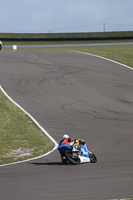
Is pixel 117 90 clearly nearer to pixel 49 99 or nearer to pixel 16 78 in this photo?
pixel 49 99

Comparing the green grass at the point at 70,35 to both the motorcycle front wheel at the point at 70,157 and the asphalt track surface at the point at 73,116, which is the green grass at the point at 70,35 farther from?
the motorcycle front wheel at the point at 70,157

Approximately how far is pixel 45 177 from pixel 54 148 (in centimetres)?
620

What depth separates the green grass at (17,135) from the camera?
17.7 meters

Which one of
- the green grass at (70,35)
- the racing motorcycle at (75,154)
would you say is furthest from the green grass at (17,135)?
the green grass at (70,35)

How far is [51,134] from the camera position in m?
20.4

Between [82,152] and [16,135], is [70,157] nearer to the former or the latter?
[82,152]

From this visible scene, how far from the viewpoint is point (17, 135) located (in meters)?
20.8

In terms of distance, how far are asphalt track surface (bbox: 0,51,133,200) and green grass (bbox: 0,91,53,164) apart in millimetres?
733

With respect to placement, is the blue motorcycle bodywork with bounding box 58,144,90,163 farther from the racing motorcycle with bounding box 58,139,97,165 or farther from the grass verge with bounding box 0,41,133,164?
the grass verge with bounding box 0,41,133,164

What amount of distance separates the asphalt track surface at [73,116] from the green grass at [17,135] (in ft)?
2.40

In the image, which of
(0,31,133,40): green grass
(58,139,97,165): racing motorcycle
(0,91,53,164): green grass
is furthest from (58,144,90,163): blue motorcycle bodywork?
(0,31,133,40): green grass

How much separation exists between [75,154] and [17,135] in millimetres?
7736

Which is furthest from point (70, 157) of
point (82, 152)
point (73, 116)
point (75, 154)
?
point (73, 116)

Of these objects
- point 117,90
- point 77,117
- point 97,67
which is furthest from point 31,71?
point 77,117
